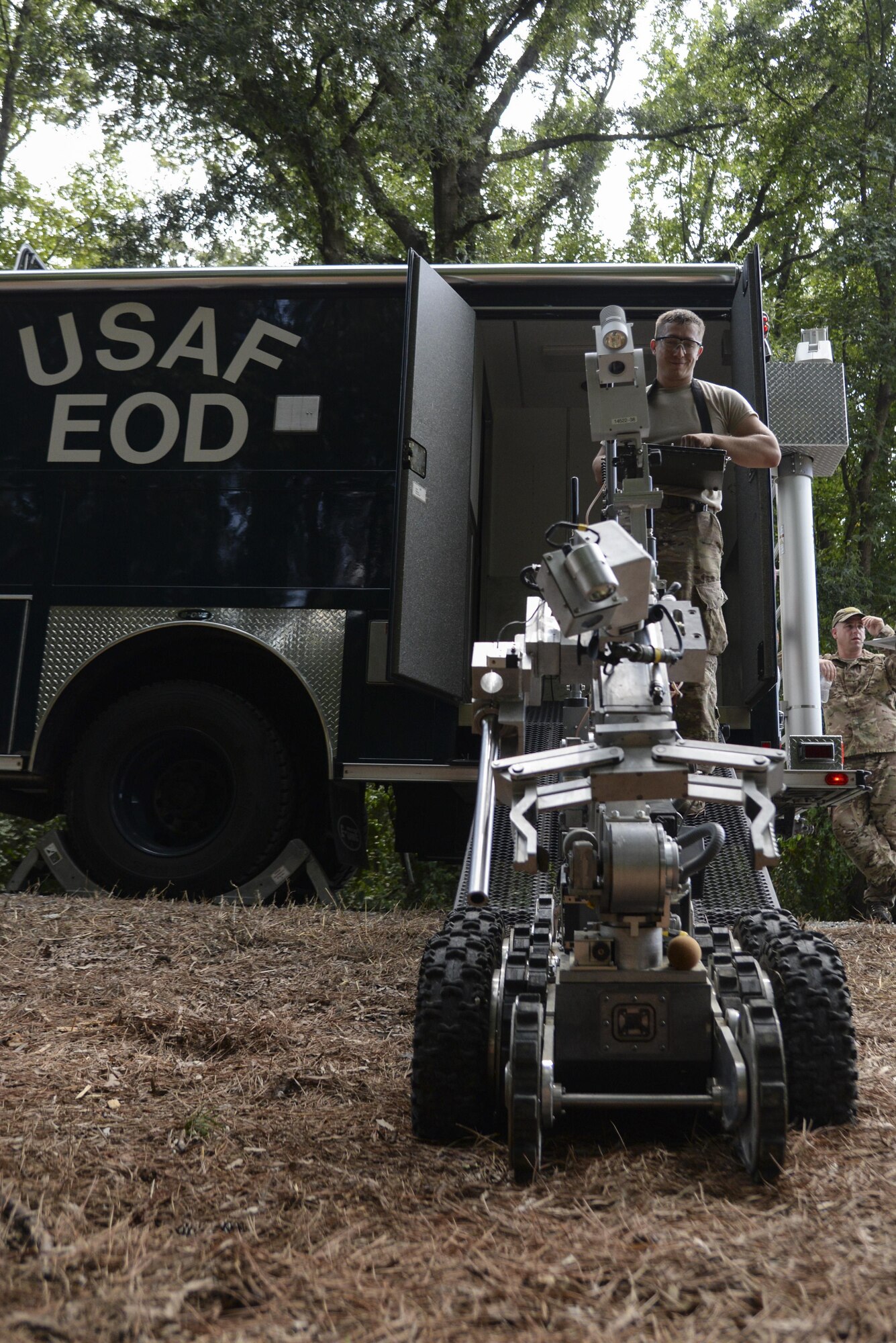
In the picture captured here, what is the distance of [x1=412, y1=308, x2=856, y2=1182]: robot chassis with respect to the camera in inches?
79.9

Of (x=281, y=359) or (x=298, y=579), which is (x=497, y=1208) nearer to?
(x=298, y=579)

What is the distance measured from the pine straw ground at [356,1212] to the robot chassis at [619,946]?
11cm

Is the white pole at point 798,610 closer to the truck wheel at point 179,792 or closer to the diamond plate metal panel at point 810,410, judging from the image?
the diamond plate metal panel at point 810,410

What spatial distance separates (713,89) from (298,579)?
1456 centimetres

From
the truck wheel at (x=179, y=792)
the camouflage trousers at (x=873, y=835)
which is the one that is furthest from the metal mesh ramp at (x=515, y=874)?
the camouflage trousers at (x=873, y=835)

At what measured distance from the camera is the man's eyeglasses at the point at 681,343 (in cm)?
372

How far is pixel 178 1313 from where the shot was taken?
1604mm

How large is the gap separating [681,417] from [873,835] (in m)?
3.82

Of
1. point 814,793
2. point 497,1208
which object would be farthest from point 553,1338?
point 814,793

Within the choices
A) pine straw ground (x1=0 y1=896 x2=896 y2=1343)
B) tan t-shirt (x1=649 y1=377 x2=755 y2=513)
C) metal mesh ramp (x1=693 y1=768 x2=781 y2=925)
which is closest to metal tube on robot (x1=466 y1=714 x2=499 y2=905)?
pine straw ground (x1=0 y1=896 x2=896 y2=1343)

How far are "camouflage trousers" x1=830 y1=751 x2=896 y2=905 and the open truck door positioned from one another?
2.73 m

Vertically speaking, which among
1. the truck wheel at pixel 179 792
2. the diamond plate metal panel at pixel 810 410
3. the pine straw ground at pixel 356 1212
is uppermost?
the diamond plate metal panel at pixel 810 410

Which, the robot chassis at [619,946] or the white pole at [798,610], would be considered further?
the white pole at [798,610]

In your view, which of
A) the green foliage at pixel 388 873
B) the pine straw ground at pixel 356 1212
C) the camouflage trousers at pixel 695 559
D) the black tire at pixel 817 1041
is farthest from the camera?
the green foliage at pixel 388 873
